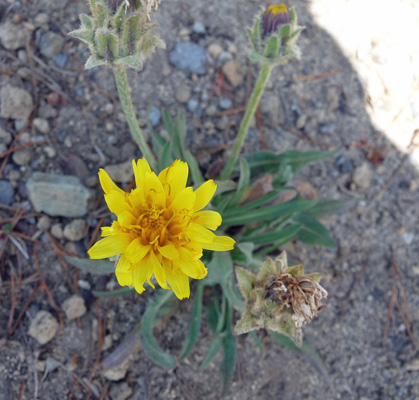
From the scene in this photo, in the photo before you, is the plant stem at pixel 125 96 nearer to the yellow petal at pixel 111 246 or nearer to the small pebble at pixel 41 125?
the yellow petal at pixel 111 246

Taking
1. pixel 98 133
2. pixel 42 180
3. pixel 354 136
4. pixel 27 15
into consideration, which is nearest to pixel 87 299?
pixel 42 180

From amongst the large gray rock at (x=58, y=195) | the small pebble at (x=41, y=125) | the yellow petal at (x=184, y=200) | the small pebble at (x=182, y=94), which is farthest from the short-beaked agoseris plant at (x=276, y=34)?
the small pebble at (x=41, y=125)

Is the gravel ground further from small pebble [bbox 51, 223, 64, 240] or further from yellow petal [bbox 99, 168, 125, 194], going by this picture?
yellow petal [bbox 99, 168, 125, 194]

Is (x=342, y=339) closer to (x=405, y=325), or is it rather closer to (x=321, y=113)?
(x=405, y=325)

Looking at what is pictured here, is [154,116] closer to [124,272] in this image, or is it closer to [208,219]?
[208,219]

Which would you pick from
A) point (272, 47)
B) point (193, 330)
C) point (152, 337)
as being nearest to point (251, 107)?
point (272, 47)

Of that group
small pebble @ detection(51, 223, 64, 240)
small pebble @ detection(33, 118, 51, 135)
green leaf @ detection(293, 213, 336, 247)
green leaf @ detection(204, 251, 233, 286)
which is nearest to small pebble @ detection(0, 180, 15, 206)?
small pebble @ detection(51, 223, 64, 240)

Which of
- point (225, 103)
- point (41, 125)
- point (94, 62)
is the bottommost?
point (41, 125)
